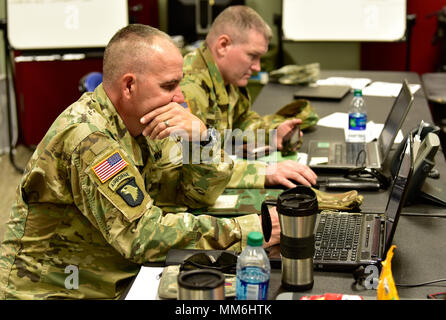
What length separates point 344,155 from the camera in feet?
8.50

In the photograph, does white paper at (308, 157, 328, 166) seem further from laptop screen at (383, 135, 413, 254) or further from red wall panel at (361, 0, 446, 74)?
red wall panel at (361, 0, 446, 74)

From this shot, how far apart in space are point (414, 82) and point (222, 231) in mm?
2629

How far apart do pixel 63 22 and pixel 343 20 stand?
2.15m

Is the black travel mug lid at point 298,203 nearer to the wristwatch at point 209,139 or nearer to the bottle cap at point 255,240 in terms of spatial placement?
the bottle cap at point 255,240

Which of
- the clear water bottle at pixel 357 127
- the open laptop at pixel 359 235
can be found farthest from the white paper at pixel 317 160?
the open laptop at pixel 359 235

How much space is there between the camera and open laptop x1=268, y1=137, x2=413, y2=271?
5.23 ft

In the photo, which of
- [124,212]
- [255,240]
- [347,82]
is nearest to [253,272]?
[255,240]

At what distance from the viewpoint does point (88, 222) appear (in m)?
1.79

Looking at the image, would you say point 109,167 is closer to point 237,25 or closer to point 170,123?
point 170,123

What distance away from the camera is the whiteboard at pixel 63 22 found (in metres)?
4.52

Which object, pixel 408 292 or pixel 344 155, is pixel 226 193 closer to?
pixel 344 155

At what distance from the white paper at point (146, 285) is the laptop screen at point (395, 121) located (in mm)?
1124

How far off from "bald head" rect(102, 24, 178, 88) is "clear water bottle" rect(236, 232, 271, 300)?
2.26ft

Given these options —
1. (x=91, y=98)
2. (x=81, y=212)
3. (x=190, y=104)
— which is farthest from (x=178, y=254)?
(x=190, y=104)
